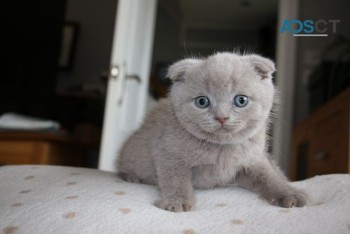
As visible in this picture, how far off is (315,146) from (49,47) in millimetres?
1859

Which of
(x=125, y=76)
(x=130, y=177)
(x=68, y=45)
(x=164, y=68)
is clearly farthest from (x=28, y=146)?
(x=68, y=45)

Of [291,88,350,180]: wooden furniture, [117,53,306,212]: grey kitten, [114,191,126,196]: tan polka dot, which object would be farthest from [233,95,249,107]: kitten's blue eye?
[291,88,350,180]: wooden furniture

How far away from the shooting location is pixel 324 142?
1.67 meters

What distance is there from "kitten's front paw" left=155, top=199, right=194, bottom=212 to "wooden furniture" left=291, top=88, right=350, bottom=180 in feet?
2.73

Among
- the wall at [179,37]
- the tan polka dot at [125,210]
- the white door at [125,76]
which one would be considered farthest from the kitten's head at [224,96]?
the wall at [179,37]

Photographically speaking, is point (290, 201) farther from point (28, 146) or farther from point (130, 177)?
point (28, 146)

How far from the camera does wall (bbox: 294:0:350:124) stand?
1.33 m

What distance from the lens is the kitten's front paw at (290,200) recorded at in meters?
0.75

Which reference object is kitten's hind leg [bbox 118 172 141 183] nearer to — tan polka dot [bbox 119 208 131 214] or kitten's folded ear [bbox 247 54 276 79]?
tan polka dot [bbox 119 208 131 214]

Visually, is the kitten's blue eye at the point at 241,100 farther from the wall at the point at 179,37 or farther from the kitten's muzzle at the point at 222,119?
the wall at the point at 179,37

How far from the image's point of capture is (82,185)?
0.81m

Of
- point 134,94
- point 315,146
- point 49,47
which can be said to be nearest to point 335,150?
point 315,146

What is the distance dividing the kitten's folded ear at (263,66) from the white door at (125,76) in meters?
0.85

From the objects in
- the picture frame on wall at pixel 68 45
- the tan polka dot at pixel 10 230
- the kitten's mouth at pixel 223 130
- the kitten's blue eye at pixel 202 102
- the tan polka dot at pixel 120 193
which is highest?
the picture frame on wall at pixel 68 45
